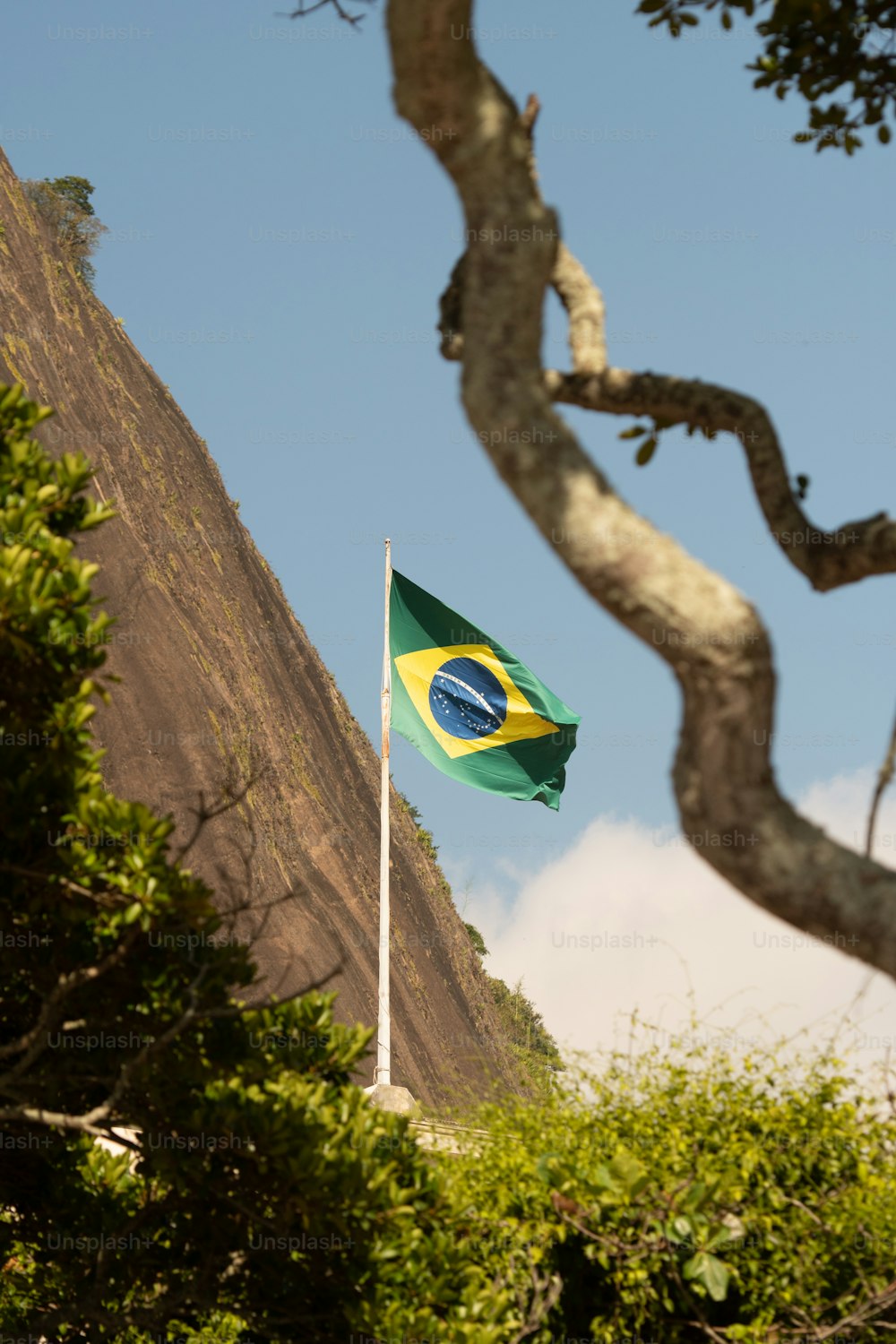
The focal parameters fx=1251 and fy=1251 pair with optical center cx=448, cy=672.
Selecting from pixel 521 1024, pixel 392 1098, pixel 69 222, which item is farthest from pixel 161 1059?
pixel 521 1024

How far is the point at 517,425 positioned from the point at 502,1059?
41.5 metres

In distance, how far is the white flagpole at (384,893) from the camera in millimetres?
12844

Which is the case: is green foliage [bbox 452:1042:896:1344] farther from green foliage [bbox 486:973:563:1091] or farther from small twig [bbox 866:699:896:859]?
green foliage [bbox 486:973:563:1091]

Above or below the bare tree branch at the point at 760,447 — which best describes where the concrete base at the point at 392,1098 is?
below

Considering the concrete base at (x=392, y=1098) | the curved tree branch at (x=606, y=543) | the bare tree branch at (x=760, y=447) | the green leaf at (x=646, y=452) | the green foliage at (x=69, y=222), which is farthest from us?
the green foliage at (x=69, y=222)

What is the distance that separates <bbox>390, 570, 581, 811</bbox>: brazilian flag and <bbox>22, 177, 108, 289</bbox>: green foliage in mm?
31914

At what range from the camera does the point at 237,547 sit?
41906mm

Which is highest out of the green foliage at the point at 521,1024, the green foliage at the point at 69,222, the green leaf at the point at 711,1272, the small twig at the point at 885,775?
the green foliage at the point at 69,222

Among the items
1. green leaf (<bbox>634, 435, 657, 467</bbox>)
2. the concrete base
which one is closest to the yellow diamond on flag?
the concrete base

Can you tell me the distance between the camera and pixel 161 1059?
565 centimetres

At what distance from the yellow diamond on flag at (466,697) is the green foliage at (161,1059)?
28.4ft

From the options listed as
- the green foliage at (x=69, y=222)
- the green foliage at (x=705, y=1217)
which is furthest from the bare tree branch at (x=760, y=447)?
the green foliage at (x=69, y=222)

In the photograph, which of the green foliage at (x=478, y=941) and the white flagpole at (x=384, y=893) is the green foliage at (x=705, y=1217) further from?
the green foliage at (x=478, y=941)

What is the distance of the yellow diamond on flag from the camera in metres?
15.0
